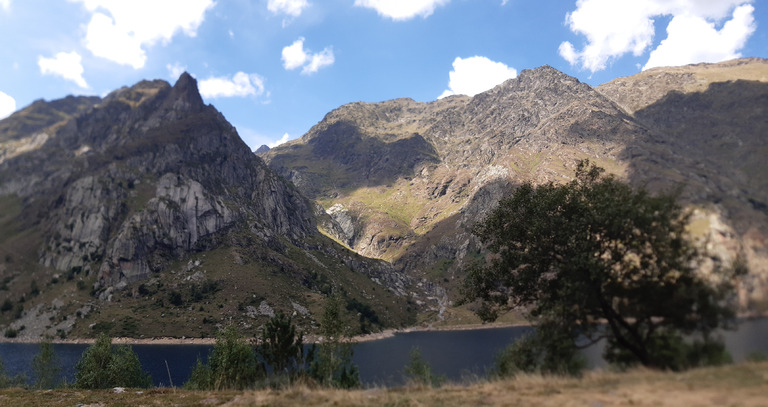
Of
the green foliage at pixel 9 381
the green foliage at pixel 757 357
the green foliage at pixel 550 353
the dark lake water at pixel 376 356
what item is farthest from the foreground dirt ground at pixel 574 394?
the green foliage at pixel 9 381

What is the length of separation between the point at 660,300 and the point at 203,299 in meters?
192

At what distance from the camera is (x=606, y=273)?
20.7m

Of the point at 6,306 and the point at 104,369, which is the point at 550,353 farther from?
the point at 6,306

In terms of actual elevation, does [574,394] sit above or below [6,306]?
above

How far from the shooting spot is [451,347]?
146 meters

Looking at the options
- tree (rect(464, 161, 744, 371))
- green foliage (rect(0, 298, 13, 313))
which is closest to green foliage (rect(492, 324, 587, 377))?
tree (rect(464, 161, 744, 371))

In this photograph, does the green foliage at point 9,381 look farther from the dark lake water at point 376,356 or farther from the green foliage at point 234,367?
the green foliage at point 234,367

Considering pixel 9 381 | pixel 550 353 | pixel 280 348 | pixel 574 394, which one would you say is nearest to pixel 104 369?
pixel 9 381

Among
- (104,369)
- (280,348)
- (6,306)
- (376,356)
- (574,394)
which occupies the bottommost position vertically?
(376,356)

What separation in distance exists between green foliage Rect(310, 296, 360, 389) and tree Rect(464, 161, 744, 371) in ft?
48.6

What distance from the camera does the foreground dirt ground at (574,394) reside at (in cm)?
1248

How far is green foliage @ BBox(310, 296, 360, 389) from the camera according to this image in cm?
3319

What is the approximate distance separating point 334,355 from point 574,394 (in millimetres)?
25774

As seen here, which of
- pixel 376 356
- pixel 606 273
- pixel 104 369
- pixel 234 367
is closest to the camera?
pixel 606 273
